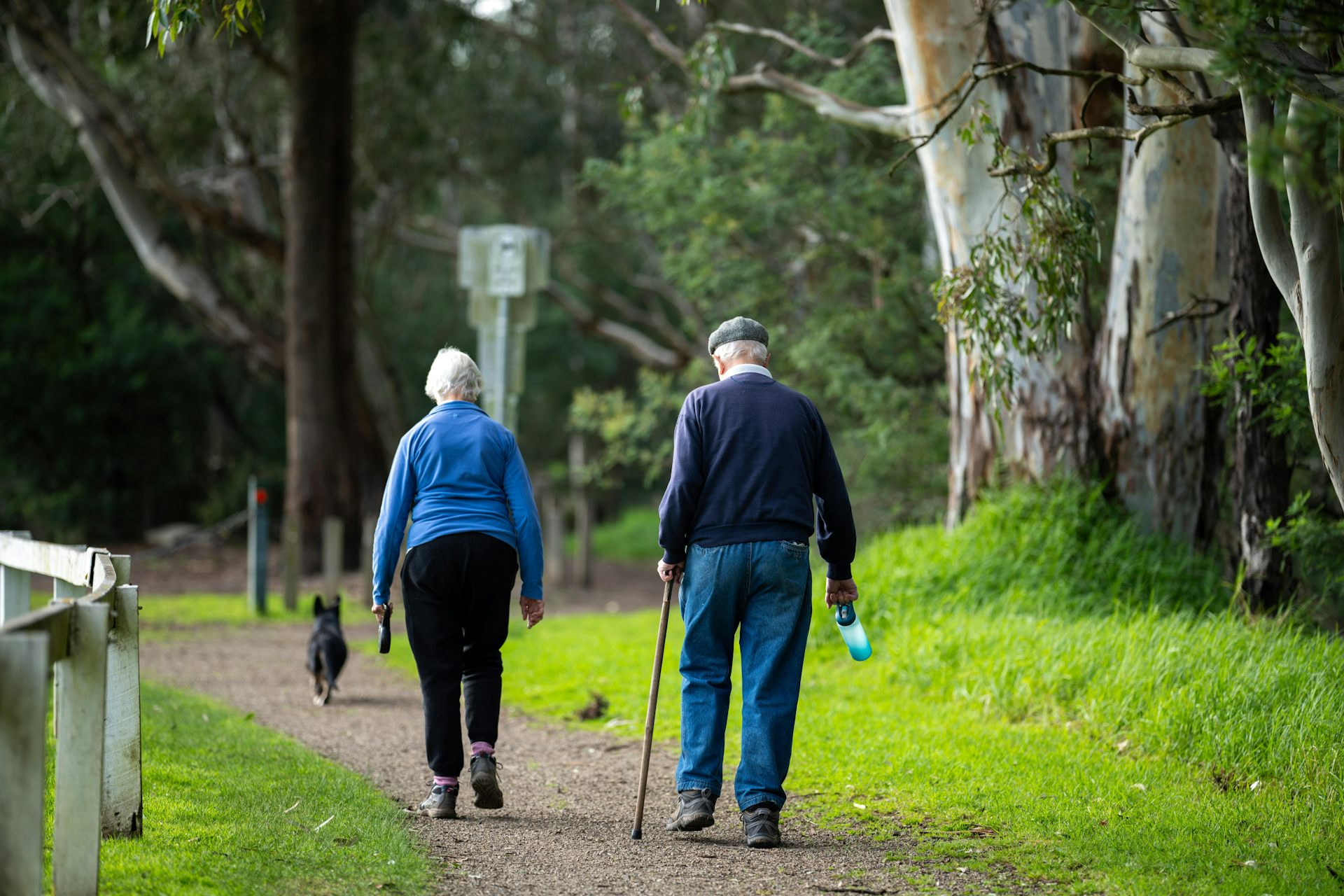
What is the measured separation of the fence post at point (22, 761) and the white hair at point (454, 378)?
2.73 metres

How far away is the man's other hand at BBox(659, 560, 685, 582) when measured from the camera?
5293mm

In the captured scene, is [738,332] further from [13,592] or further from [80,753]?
[13,592]

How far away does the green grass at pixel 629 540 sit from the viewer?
27.9 m

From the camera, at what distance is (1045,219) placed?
22.3 ft

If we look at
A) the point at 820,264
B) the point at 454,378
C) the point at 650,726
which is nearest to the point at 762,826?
the point at 650,726

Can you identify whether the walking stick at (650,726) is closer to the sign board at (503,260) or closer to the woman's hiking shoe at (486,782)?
the woman's hiking shoe at (486,782)

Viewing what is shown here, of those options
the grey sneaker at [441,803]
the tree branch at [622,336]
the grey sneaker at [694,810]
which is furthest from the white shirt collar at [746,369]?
the tree branch at [622,336]

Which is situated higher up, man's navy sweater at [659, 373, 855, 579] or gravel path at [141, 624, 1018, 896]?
man's navy sweater at [659, 373, 855, 579]

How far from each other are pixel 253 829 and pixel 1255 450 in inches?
243

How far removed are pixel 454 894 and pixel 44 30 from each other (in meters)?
17.0

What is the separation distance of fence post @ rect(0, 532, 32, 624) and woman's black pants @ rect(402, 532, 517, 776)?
1.61 metres

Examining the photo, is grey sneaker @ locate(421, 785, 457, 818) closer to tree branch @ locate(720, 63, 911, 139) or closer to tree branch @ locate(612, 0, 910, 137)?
tree branch @ locate(720, 63, 911, 139)

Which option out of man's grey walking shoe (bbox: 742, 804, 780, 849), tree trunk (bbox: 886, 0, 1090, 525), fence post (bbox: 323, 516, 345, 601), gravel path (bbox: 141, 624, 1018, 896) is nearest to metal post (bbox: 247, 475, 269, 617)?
fence post (bbox: 323, 516, 345, 601)

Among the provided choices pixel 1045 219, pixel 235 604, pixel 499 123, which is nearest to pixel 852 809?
pixel 1045 219
